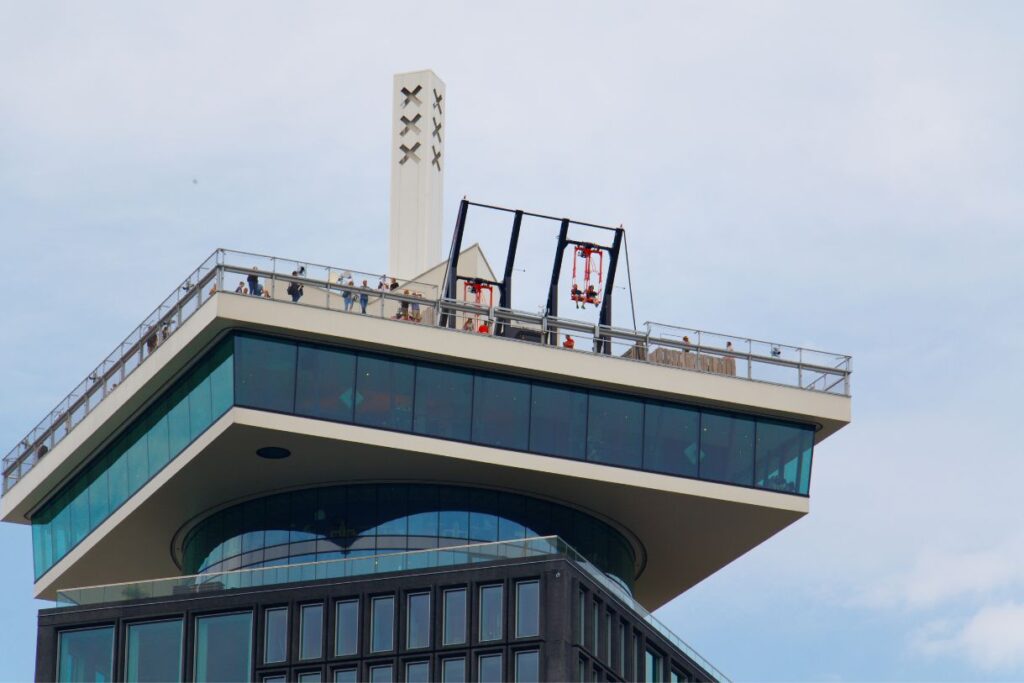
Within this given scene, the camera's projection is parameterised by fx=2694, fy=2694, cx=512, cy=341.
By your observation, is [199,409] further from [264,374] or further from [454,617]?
[454,617]

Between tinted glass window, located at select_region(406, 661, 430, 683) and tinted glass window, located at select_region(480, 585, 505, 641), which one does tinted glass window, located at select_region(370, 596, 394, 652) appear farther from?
tinted glass window, located at select_region(480, 585, 505, 641)

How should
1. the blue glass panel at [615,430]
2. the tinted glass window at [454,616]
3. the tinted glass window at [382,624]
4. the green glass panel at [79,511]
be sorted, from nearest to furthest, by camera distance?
the tinted glass window at [454,616], the tinted glass window at [382,624], the blue glass panel at [615,430], the green glass panel at [79,511]

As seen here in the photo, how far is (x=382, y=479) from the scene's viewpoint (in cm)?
9619

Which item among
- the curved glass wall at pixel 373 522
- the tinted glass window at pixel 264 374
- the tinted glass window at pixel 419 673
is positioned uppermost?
the tinted glass window at pixel 264 374

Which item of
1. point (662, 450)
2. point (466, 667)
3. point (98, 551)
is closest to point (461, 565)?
point (466, 667)

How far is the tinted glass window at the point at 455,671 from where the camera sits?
292 feet

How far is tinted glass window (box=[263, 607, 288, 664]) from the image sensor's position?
9075 centimetres

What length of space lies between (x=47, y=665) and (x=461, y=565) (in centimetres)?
1517

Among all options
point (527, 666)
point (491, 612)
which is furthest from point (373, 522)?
point (527, 666)

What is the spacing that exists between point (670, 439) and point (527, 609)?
36.1ft

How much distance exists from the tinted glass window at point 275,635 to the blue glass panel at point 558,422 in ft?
35.4

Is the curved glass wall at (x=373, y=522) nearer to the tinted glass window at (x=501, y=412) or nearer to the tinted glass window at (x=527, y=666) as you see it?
the tinted glass window at (x=501, y=412)

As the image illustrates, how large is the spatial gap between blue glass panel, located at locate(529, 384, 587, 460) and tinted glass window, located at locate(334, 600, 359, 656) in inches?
356

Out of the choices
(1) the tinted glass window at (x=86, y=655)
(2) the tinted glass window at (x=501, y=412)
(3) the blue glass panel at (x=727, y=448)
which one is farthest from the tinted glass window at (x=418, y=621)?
(3) the blue glass panel at (x=727, y=448)
